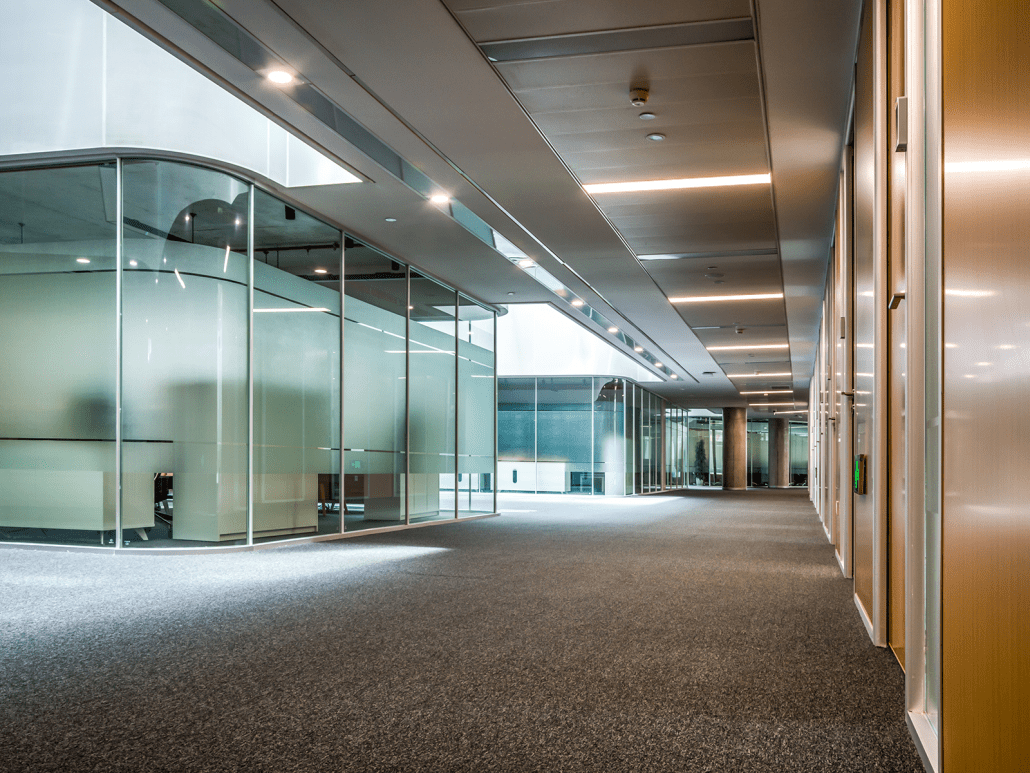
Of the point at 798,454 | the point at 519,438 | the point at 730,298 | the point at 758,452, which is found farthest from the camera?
the point at 798,454

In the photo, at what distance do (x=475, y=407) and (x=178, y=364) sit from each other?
22.0 feet

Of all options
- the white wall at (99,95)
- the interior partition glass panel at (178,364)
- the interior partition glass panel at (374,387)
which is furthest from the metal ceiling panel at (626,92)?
the interior partition glass panel at (374,387)

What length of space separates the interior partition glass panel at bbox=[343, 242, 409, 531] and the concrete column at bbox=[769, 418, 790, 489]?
3290 centimetres

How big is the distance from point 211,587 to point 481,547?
11.4 feet

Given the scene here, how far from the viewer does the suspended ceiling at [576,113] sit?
5105mm

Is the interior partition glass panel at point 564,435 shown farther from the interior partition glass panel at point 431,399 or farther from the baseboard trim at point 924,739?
the baseboard trim at point 924,739

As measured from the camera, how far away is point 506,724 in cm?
290

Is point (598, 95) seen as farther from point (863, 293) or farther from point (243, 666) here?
point (243, 666)

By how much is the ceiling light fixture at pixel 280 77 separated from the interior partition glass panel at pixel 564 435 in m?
18.5

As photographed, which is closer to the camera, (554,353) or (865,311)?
(865,311)

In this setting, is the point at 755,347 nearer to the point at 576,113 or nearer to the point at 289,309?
the point at 289,309

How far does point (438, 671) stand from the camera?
362 centimetres

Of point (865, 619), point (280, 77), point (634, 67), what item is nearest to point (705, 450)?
point (634, 67)

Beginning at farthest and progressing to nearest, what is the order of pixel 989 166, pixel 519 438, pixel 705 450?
pixel 705 450, pixel 519 438, pixel 989 166
